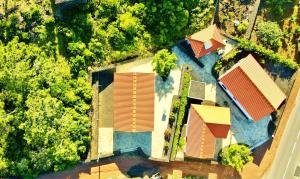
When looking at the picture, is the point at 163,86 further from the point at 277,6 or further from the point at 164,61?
the point at 277,6

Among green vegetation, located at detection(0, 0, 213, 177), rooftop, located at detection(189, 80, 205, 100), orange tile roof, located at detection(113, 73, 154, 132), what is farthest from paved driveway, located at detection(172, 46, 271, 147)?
orange tile roof, located at detection(113, 73, 154, 132)

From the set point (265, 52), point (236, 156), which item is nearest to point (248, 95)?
point (265, 52)

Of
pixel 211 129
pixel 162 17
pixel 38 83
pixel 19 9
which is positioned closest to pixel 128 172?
pixel 211 129

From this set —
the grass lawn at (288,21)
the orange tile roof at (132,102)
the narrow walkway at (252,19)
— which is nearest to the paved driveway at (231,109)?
the narrow walkway at (252,19)

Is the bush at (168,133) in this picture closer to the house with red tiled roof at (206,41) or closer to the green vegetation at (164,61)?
the green vegetation at (164,61)

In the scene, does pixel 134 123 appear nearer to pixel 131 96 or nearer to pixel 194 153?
pixel 131 96

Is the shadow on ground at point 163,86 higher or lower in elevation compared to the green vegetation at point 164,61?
lower
